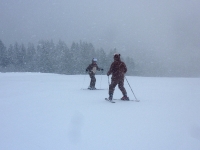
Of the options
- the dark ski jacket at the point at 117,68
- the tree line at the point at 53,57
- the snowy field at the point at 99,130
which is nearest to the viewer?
the snowy field at the point at 99,130

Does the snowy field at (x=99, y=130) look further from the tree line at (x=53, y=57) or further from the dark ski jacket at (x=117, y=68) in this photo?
the tree line at (x=53, y=57)

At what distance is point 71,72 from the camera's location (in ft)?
214

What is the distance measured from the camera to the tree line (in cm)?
6512

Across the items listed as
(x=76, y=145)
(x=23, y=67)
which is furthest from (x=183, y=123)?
(x=23, y=67)

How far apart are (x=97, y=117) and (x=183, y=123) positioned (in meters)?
2.45

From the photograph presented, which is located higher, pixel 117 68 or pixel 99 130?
pixel 117 68

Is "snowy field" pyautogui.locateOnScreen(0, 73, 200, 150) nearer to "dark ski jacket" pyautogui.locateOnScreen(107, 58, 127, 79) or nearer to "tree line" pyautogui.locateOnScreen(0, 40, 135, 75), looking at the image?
"dark ski jacket" pyautogui.locateOnScreen(107, 58, 127, 79)

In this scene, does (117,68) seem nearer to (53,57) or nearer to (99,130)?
(99,130)

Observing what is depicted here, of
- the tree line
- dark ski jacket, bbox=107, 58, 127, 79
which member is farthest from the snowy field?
the tree line

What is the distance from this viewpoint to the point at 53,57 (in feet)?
219

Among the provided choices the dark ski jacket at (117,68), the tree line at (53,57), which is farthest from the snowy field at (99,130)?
the tree line at (53,57)

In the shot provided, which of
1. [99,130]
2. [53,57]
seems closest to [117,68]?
[99,130]

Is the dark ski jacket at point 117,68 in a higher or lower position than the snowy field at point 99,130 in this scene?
higher

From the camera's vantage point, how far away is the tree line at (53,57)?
6512cm
